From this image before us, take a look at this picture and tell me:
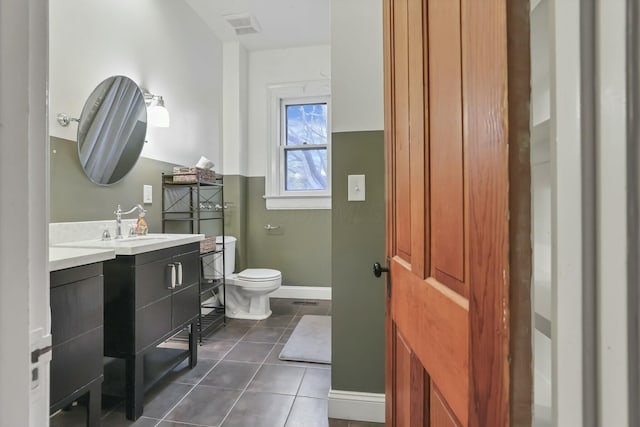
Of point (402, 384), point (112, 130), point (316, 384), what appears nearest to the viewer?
point (402, 384)

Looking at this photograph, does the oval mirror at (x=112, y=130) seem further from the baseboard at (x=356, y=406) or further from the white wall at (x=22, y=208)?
the baseboard at (x=356, y=406)

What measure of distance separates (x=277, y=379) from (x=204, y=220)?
5.39ft

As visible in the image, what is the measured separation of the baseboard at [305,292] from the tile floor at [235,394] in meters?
1.18

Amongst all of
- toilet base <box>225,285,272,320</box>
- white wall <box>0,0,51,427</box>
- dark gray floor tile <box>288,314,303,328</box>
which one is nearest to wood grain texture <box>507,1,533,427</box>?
white wall <box>0,0,51,427</box>

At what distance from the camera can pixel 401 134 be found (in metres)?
0.87

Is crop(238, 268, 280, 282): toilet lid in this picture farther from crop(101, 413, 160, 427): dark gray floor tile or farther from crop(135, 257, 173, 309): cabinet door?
crop(101, 413, 160, 427): dark gray floor tile

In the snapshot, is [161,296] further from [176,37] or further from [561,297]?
[176,37]

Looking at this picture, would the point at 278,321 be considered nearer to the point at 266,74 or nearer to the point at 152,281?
the point at 152,281

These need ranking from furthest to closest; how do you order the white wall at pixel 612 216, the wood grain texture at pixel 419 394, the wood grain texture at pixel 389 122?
the wood grain texture at pixel 389 122, the wood grain texture at pixel 419 394, the white wall at pixel 612 216

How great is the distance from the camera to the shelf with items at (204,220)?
2.52 m

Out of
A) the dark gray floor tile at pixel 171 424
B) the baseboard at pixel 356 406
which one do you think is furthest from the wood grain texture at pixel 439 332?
the dark gray floor tile at pixel 171 424

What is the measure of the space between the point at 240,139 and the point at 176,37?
1.14m

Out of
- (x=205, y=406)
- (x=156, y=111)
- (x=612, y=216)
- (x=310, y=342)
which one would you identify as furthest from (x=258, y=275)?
(x=612, y=216)

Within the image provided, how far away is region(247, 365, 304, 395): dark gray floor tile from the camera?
1.80 metres
